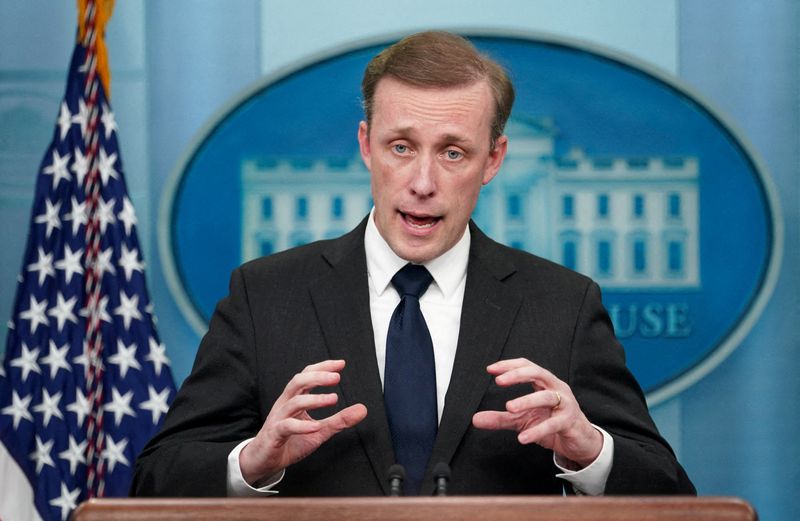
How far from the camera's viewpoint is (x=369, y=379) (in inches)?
74.9

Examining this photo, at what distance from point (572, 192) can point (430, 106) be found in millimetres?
1268

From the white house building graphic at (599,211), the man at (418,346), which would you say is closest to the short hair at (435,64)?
the man at (418,346)

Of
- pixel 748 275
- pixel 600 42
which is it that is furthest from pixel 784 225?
pixel 600 42

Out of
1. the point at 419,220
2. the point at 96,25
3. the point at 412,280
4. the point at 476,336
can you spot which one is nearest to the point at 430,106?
the point at 419,220

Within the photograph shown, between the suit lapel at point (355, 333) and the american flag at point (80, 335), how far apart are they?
1.14 m

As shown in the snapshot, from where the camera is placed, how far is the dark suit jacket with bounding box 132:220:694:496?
73.0 inches

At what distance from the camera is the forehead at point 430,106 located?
6.53 feet

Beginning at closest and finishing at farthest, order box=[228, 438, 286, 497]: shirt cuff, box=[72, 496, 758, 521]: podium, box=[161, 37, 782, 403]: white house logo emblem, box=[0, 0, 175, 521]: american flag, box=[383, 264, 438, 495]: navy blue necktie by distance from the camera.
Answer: box=[72, 496, 758, 521]: podium, box=[228, 438, 286, 497]: shirt cuff, box=[383, 264, 438, 495]: navy blue necktie, box=[0, 0, 175, 521]: american flag, box=[161, 37, 782, 403]: white house logo emblem

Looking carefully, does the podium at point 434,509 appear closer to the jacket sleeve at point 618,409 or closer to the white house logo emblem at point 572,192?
the jacket sleeve at point 618,409

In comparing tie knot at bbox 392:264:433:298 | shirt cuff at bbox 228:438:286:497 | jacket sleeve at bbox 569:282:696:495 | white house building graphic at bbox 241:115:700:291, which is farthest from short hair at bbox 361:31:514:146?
white house building graphic at bbox 241:115:700:291

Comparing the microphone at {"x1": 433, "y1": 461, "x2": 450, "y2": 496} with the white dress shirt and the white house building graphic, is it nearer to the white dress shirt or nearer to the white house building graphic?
the white dress shirt

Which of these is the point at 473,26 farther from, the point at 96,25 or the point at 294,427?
the point at 294,427

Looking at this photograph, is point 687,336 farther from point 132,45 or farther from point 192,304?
point 132,45

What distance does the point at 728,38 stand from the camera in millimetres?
3184
